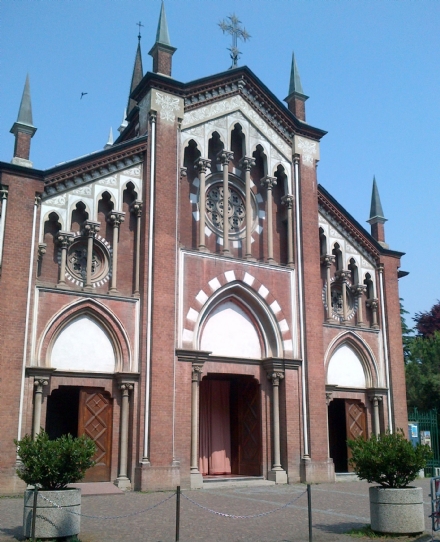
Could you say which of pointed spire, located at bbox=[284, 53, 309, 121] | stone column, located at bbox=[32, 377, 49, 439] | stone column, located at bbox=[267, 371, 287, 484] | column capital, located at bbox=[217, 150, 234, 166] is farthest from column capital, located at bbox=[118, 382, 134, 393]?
pointed spire, located at bbox=[284, 53, 309, 121]

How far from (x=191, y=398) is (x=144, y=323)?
2.93 meters

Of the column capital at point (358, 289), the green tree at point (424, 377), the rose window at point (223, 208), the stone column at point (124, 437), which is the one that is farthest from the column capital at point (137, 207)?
the green tree at point (424, 377)

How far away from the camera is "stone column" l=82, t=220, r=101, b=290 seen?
20.0m

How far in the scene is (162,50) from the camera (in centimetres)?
2303

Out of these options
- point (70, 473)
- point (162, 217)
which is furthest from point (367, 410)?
point (70, 473)

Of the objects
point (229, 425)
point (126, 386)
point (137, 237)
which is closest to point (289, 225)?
point (137, 237)

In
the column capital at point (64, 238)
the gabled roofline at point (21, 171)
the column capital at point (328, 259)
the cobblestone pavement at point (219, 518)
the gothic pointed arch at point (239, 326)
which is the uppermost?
the gabled roofline at point (21, 171)

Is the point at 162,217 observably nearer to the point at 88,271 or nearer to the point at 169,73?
the point at 88,271

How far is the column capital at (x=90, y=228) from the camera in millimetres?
20250

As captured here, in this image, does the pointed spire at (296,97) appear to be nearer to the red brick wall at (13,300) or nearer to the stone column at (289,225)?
the stone column at (289,225)

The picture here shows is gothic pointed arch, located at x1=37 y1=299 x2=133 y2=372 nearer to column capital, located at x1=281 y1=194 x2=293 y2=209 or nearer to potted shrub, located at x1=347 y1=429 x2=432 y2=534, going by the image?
column capital, located at x1=281 y1=194 x2=293 y2=209

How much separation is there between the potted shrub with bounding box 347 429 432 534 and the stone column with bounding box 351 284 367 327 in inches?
506

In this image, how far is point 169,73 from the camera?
22875 millimetres

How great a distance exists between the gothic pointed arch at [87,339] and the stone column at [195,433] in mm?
2248
